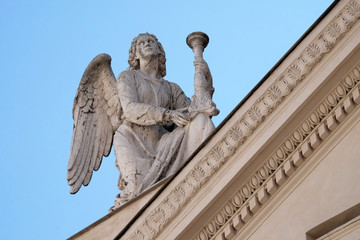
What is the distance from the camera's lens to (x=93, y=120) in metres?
15.0

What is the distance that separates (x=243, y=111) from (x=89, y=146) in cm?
365

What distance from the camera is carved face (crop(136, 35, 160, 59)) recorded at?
14.9 metres

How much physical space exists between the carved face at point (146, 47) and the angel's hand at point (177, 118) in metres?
1.34

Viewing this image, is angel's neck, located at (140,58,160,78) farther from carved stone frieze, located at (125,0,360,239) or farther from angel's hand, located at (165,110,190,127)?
carved stone frieze, located at (125,0,360,239)

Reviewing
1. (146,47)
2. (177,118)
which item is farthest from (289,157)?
(146,47)

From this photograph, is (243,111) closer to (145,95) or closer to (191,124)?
(191,124)

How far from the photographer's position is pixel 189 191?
37.9 ft

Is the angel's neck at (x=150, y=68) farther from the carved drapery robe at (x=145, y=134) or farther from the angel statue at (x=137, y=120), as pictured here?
the carved drapery robe at (x=145, y=134)

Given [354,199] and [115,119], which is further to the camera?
[115,119]

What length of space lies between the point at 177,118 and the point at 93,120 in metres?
1.63

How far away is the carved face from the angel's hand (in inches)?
52.7

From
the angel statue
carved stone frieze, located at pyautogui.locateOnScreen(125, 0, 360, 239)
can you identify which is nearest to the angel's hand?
the angel statue

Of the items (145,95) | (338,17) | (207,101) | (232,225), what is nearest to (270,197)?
(232,225)

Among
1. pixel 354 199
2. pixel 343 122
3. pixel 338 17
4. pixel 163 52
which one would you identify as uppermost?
pixel 163 52
